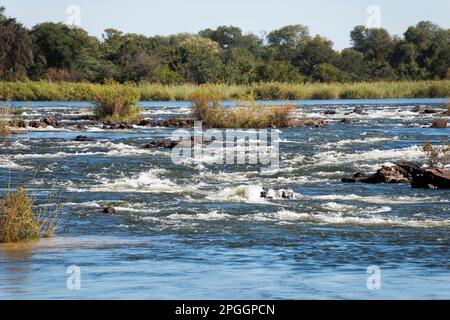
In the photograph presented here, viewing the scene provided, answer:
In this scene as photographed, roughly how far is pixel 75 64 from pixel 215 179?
72209mm

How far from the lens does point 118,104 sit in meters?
47.9

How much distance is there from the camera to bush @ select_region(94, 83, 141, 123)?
1876 inches

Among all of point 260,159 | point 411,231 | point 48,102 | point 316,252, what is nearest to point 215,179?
point 260,159

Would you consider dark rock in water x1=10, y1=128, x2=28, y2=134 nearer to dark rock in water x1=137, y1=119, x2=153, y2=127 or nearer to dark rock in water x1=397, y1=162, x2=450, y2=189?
dark rock in water x1=137, y1=119, x2=153, y2=127

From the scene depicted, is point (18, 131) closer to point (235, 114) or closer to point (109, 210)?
point (235, 114)

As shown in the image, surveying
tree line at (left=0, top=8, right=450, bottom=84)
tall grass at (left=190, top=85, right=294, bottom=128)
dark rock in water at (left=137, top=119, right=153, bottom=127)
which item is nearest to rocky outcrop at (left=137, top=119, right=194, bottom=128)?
dark rock in water at (left=137, top=119, right=153, bottom=127)

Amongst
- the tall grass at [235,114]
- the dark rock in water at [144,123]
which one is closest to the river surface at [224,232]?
the tall grass at [235,114]

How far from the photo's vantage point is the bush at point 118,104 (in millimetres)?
47656

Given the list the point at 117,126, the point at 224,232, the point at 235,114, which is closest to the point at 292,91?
the point at 117,126

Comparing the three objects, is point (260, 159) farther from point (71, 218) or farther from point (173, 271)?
point (173, 271)

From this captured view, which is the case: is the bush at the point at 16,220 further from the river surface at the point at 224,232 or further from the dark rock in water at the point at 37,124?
the dark rock in water at the point at 37,124

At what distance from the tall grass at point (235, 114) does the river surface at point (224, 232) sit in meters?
11.8

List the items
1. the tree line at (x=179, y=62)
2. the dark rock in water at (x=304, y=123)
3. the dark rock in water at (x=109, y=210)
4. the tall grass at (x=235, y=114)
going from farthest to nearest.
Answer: the tree line at (x=179, y=62), the dark rock in water at (x=304, y=123), the tall grass at (x=235, y=114), the dark rock in water at (x=109, y=210)

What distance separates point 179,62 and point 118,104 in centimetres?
5005
